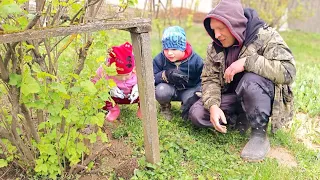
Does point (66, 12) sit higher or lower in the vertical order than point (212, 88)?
higher

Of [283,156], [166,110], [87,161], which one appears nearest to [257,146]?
[283,156]

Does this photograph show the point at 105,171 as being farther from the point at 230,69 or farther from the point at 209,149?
the point at 230,69

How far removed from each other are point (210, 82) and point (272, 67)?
0.54 meters

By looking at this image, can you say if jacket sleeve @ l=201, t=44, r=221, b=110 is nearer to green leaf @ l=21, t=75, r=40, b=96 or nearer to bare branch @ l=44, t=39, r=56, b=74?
bare branch @ l=44, t=39, r=56, b=74

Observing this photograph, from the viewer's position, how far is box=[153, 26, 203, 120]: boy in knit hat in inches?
135

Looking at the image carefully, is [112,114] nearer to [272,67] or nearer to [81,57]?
[81,57]

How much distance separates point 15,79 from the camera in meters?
2.00

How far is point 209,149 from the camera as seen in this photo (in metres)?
3.11

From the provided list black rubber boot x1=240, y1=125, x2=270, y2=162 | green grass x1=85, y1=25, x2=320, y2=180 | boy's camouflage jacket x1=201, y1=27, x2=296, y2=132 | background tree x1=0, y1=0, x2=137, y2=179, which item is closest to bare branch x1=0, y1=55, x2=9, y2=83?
background tree x1=0, y1=0, x2=137, y2=179

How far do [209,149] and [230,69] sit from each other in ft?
2.02

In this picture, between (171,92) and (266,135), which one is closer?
(266,135)

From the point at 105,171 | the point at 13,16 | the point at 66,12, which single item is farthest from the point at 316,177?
the point at 13,16

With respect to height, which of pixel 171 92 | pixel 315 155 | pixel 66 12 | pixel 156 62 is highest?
pixel 66 12

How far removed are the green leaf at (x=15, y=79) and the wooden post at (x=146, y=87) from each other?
0.69m
